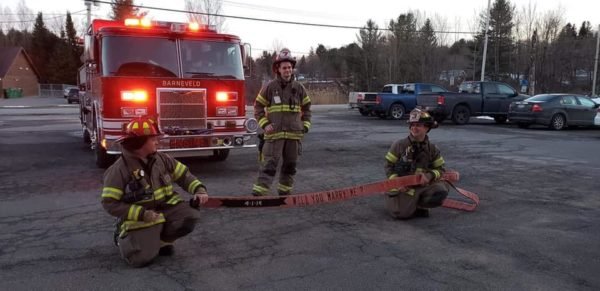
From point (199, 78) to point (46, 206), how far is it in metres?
3.15

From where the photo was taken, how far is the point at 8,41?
88.2 meters

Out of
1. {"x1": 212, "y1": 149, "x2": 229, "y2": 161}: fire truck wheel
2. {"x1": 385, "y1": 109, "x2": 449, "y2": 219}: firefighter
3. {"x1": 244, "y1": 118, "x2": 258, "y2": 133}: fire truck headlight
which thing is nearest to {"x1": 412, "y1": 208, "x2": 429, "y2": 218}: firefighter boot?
{"x1": 385, "y1": 109, "x2": 449, "y2": 219}: firefighter

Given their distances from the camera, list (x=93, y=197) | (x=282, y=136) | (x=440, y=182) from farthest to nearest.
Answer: (x=93, y=197) < (x=282, y=136) < (x=440, y=182)

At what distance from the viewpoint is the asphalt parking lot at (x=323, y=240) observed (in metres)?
3.74

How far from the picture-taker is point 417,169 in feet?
17.8

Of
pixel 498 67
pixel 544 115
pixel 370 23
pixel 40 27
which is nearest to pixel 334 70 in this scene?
pixel 370 23

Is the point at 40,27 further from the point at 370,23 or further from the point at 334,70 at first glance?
the point at 370,23

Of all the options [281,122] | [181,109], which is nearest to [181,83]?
[181,109]

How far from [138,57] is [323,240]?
15.8 feet

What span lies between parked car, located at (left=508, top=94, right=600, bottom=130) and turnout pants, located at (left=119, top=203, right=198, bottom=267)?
16.9 meters

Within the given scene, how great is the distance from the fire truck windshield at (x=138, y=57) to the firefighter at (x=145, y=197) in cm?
404

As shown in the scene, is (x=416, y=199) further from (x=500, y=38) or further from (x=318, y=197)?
(x=500, y=38)

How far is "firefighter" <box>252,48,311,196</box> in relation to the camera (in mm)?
5848

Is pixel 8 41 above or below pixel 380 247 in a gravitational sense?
above
